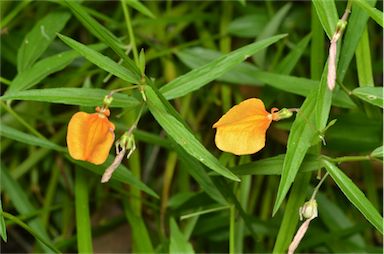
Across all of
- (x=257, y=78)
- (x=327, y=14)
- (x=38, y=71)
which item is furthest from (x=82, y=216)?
(x=327, y=14)

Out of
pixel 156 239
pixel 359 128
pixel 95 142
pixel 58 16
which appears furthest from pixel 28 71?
pixel 359 128

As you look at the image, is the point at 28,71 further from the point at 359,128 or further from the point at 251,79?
the point at 359,128

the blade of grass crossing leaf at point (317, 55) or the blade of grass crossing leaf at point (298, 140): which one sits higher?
the blade of grass crossing leaf at point (317, 55)

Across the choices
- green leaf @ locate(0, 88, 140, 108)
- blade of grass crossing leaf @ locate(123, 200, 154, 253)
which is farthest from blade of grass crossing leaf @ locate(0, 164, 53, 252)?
green leaf @ locate(0, 88, 140, 108)

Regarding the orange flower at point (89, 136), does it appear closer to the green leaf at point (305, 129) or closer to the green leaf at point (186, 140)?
the green leaf at point (186, 140)

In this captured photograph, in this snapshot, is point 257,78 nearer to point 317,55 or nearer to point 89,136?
point 317,55

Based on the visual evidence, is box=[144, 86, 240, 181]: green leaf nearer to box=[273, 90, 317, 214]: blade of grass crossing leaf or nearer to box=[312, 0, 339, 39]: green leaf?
box=[273, 90, 317, 214]: blade of grass crossing leaf

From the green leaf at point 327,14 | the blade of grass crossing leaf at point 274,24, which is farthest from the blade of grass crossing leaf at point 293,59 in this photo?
the green leaf at point 327,14
